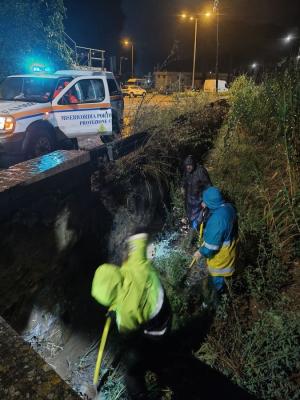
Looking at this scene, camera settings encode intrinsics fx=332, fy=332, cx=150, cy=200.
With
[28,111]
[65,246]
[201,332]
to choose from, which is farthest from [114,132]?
[201,332]

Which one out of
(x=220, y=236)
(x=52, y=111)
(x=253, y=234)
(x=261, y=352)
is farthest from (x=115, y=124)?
(x=261, y=352)

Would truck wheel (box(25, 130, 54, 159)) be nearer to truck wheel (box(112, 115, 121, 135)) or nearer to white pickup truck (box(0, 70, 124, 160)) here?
white pickup truck (box(0, 70, 124, 160))

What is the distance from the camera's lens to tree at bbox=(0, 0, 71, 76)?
10.7 m

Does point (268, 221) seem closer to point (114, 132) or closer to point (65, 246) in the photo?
point (65, 246)

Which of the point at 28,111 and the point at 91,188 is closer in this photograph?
the point at 91,188

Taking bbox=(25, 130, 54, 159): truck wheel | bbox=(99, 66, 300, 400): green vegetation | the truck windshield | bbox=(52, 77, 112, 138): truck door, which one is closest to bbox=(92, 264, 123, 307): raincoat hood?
bbox=(99, 66, 300, 400): green vegetation

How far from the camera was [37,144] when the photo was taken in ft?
22.5

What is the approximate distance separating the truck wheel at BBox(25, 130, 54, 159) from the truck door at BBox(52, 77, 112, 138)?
544 mm

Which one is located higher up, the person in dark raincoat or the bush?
the person in dark raincoat

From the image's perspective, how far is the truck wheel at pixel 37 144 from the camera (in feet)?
22.1

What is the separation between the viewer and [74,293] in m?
4.05

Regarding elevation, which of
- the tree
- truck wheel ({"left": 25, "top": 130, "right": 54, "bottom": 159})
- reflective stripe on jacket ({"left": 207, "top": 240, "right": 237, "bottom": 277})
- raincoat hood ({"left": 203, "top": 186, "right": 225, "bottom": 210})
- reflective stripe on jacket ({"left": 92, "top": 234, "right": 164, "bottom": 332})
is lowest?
reflective stripe on jacket ({"left": 207, "top": 240, "right": 237, "bottom": 277})

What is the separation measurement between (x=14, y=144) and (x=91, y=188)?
117 inches

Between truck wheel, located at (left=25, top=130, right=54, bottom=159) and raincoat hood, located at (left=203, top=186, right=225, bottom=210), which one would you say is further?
truck wheel, located at (left=25, top=130, right=54, bottom=159)
